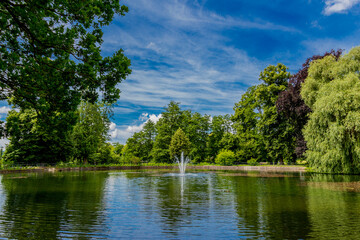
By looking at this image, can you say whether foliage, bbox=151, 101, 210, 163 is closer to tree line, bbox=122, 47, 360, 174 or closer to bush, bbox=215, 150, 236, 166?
tree line, bbox=122, 47, 360, 174

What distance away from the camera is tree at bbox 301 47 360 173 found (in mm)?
22188

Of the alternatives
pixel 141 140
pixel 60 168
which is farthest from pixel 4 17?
pixel 141 140

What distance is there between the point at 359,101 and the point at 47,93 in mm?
22638

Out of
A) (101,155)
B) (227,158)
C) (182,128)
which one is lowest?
(227,158)

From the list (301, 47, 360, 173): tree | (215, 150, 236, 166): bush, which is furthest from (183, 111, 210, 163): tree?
(301, 47, 360, 173): tree

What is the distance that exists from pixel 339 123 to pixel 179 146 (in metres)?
40.9

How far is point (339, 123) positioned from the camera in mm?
22953

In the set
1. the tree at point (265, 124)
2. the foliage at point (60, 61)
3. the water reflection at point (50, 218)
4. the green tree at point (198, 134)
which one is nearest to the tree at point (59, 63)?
the foliage at point (60, 61)

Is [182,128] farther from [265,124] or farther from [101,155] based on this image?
[265,124]

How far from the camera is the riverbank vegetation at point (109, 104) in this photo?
9.26 m

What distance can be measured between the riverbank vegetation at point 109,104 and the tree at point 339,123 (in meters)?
0.08

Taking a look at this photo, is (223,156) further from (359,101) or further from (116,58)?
(116,58)

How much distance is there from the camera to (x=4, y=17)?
863 cm

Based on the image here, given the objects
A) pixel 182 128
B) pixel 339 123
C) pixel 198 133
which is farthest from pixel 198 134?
pixel 339 123
